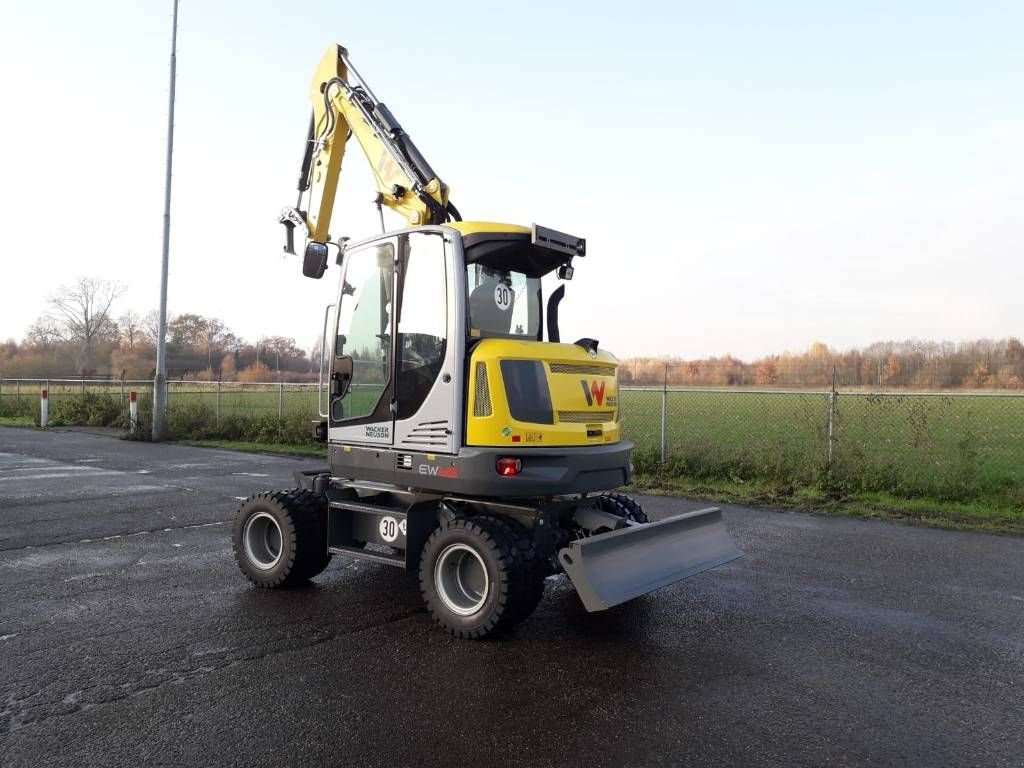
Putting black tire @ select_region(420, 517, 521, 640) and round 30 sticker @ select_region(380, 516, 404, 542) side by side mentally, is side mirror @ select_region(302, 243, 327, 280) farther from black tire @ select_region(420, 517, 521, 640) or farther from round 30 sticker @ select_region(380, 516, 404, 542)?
black tire @ select_region(420, 517, 521, 640)

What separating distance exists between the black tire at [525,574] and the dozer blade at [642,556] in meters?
0.23

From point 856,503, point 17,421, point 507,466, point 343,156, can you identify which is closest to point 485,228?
point 507,466

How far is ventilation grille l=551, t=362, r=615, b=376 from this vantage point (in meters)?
5.54

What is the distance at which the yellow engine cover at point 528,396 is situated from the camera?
5262 millimetres

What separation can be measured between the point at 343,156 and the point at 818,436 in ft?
31.3

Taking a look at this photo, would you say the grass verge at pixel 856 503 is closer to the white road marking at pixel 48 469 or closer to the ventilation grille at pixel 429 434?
the ventilation grille at pixel 429 434

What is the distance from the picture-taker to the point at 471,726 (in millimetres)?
3854

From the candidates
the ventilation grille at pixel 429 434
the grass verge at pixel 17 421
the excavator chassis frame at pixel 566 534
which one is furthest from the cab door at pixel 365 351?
the grass verge at pixel 17 421

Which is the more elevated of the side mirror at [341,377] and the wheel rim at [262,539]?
the side mirror at [341,377]

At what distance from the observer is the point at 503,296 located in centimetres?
591

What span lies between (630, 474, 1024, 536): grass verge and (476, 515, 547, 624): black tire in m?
6.37

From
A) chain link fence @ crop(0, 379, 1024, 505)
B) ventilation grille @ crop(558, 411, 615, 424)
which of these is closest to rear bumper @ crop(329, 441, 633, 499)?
ventilation grille @ crop(558, 411, 615, 424)

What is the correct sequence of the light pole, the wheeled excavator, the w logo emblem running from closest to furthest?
the wheeled excavator → the w logo emblem → the light pole

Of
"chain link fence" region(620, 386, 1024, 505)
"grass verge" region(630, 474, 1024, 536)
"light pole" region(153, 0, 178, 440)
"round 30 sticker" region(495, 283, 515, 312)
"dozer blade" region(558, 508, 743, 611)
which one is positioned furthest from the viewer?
"light pole" region(153, 0, 178, 440)
